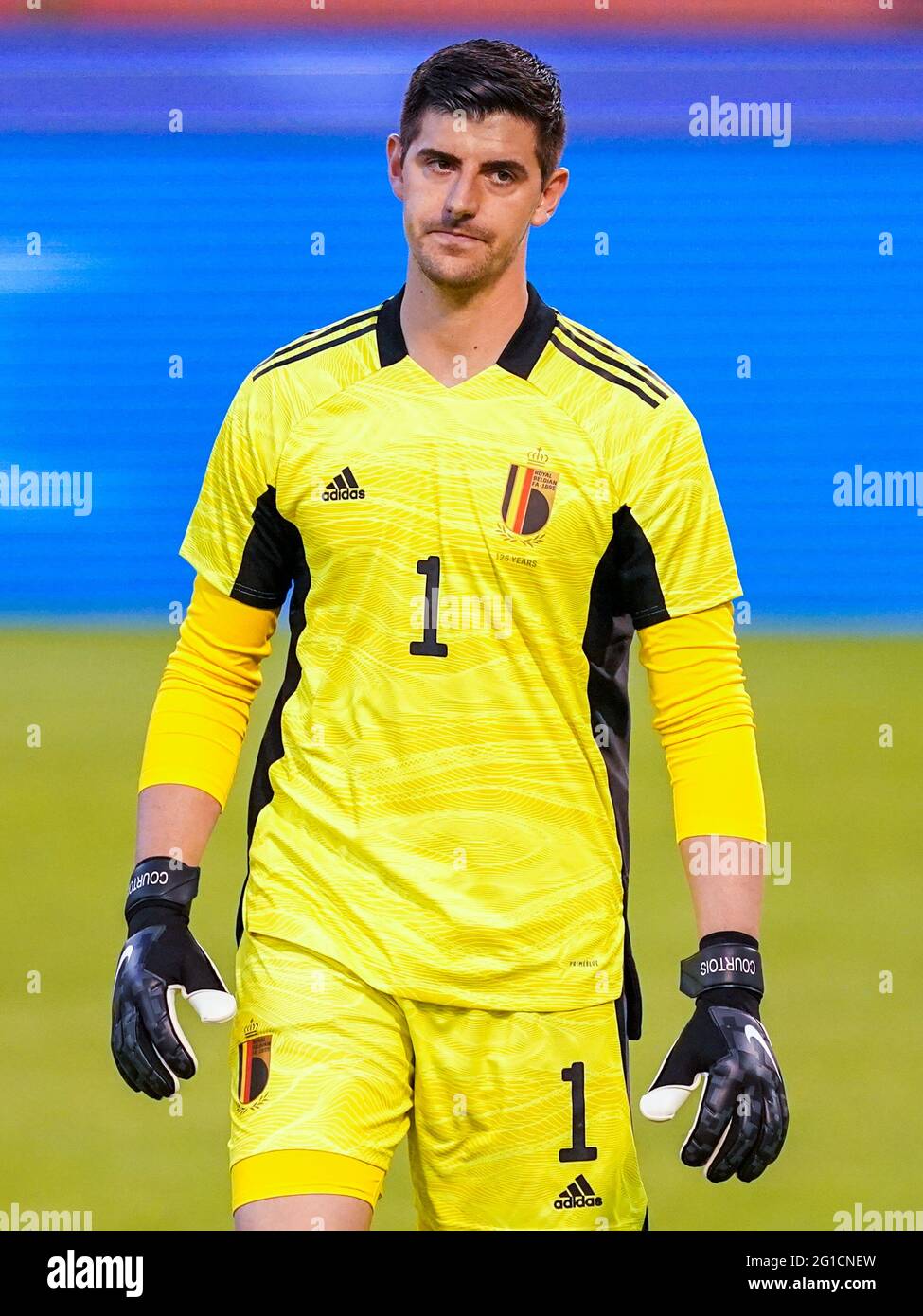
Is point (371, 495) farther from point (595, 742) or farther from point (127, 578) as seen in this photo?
point (127, 578)

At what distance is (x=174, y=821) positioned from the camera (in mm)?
4082

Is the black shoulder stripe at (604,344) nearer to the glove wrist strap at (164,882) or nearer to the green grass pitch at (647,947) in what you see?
the glove wrist strap at (164,882)

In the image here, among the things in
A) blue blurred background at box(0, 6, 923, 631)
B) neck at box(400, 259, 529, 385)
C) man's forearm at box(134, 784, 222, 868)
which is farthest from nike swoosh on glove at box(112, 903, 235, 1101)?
blue blurred background at box(0, 6, 923, 631)

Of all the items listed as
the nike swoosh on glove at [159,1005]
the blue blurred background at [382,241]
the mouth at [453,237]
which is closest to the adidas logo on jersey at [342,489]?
the mouth at [453,237]

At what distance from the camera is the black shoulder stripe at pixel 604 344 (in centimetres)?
414

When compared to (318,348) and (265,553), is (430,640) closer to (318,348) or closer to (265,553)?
(265,553)

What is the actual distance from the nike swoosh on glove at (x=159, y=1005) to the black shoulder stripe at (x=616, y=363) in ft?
4.56

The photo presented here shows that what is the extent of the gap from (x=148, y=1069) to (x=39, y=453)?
709 cm

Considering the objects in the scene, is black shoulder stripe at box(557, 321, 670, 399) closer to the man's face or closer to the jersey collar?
the jersey collar

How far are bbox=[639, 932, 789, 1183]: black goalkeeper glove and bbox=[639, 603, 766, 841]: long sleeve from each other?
232mm

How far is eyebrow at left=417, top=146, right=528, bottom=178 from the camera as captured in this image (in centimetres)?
397

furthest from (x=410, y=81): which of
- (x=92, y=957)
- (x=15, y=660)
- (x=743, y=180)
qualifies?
(x=15, y=660)

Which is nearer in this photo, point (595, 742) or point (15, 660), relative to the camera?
point (595, 742)
